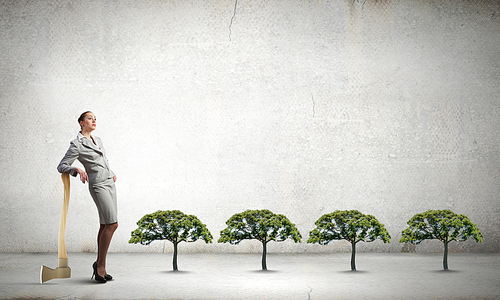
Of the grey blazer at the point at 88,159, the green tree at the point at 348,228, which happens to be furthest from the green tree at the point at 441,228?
the grey blazer at the point at 88,159

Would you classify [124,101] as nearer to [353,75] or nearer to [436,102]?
[353,75]

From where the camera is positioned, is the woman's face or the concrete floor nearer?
the concrete floor

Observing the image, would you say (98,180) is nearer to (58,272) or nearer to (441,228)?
(58,272)

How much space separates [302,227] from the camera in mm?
7062

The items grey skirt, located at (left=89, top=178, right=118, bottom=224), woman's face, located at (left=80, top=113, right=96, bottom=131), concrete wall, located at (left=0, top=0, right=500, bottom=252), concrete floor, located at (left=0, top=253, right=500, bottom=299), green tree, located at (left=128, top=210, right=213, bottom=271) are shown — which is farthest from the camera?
concrete wall, located at (left=0, top=0, right=500, bottom=252)

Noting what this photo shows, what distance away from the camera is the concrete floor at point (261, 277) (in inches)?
160

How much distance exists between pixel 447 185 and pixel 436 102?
153 cm

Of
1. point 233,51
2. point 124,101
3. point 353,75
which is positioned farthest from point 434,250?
point 124,101

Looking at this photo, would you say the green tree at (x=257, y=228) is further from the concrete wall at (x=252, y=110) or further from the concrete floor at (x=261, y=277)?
the concrete wall at (x=252, y=110)

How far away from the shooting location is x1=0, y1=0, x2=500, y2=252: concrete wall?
706 cm

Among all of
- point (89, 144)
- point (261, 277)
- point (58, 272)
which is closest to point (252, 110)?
point (261, 277)

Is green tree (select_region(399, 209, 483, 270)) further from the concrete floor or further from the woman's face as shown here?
the woman's face

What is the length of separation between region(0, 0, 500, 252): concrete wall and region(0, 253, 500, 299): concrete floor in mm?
689

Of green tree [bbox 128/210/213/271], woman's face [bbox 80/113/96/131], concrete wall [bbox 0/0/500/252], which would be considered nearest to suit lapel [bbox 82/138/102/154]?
woman's face [bbox 80/113/96/131]
